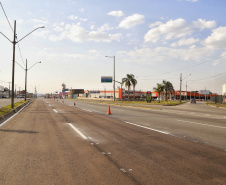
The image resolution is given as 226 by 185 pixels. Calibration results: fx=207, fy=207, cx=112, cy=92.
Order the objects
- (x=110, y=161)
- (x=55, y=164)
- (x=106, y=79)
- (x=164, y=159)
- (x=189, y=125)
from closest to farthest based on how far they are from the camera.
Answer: (x=55, y=164) → (x=110, y=161) → (x=164, y=159) → (x=189, y=125) → (x=106, y=79)

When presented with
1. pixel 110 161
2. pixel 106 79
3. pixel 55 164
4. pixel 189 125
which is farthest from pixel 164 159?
pixel 106 79

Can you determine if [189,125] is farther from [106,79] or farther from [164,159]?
[106,79]

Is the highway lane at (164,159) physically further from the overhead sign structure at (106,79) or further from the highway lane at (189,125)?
the overhead sign structure at (106,79)

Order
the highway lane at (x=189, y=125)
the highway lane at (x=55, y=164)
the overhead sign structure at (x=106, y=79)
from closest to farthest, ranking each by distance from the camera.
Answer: the highway lane at (x=55, y=164), the highway lane at (x=189, y=125), the overhead sign structure at (x=106, y=79)

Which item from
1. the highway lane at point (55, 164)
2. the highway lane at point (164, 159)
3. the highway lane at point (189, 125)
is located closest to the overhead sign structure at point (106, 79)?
the highway lane at point (189, 125)

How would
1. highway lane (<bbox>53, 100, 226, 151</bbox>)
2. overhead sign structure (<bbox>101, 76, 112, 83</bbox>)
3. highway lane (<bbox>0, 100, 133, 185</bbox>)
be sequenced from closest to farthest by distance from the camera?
highway lane (<bbox>0, 100, 133, 185</bbox>) < highway lane (<bbox>53, 100, 226, 151</bbox>) < overhead sign structure (<bbox>101, 76, 112, 83</bbox>)

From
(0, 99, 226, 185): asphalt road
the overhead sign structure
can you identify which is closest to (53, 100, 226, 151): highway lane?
(0, 99, 226, 185): asphalt road

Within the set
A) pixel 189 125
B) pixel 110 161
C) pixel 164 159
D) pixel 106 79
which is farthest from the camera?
pixel 106 79

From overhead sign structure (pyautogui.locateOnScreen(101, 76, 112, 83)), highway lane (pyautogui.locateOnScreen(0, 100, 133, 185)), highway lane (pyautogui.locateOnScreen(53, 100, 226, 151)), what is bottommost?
highway lane (pyautogui.locateOnScreen(53, 100, 226, 151))

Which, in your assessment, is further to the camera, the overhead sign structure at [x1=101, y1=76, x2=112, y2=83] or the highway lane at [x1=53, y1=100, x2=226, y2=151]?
the overhead sign structure at [x1=101, y1=76, x2=112, y2=83]

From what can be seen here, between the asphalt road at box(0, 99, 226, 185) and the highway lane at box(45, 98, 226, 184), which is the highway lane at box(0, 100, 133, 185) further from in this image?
the highway lane at box(45, 98, 226, 184)

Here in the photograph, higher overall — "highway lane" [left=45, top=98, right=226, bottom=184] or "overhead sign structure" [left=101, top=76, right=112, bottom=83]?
"overhead sign structure" [left=101, top=76, right=112, bottom=83]

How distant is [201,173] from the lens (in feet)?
13.7

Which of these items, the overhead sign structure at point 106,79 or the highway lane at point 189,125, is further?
the overhead sign structure at point 106,79
